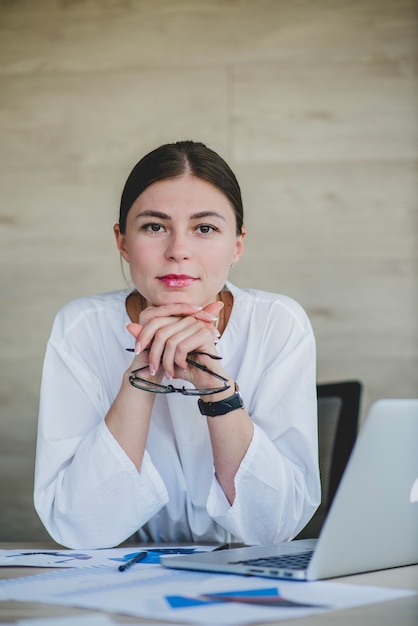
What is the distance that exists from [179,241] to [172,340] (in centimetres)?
24

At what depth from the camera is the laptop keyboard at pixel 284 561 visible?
3.22ft

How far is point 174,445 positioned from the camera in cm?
170

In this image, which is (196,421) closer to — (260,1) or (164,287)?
(164,287)

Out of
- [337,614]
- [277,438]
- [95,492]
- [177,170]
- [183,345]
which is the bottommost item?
[337,614]

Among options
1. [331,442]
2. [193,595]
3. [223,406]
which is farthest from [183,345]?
[331,442]

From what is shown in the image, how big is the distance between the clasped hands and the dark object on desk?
63cm

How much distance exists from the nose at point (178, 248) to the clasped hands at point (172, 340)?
11cm

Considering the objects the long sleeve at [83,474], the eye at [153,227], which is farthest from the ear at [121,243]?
the long sleeve at [83,474]

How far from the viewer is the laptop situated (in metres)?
0.91

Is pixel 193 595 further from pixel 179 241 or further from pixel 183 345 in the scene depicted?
pixel 179 241

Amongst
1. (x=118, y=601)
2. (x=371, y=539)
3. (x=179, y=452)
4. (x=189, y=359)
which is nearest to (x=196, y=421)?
(x=179, y=452)

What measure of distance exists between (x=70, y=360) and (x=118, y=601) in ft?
2.91

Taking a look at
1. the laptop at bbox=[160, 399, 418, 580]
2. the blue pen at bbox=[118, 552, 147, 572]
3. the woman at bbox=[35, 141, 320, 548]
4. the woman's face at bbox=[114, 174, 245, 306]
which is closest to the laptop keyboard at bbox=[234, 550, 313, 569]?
the laptop at bbox=[160, 399, 418, 580]

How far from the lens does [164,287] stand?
1587 millimetres
